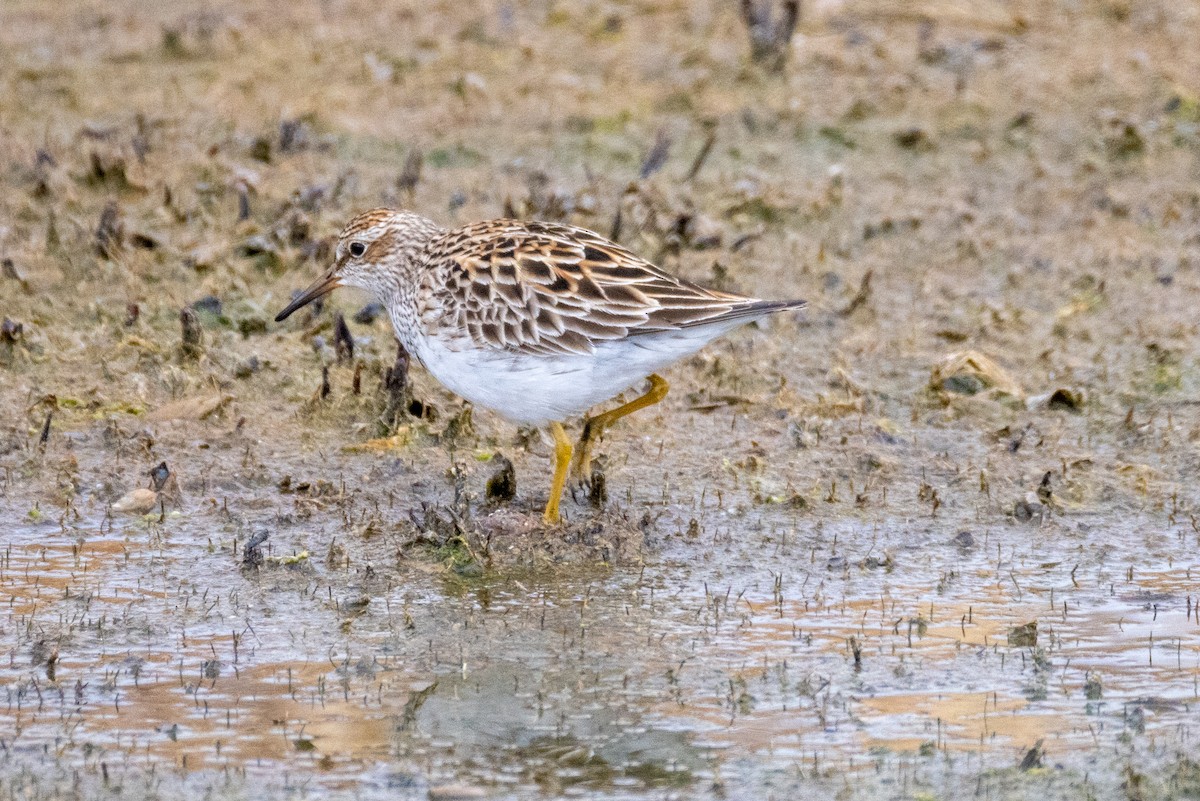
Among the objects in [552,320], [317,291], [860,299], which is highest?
[860,299]

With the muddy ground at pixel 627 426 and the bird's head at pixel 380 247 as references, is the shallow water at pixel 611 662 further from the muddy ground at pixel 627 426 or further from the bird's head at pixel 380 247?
the bird's head at pixel 380 247

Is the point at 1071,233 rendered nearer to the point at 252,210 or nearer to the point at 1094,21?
→ the point at 1094,21

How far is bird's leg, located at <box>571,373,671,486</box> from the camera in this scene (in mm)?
8406

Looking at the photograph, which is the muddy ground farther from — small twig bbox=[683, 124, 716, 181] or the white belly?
the white belly

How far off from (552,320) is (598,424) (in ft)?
3.19

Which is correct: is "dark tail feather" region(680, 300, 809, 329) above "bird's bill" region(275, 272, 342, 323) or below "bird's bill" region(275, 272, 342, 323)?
below

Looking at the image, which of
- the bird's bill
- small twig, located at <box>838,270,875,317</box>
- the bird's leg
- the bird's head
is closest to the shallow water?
the bird's leg

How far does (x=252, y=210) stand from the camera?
1167 cm

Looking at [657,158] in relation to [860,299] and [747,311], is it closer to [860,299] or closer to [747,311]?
[860,299]

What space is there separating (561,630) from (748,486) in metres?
1.97

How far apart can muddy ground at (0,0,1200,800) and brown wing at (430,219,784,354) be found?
90 centimetres

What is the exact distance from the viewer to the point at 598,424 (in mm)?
8500

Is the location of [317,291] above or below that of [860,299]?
below


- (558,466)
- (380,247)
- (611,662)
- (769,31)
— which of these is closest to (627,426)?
(558,466)
